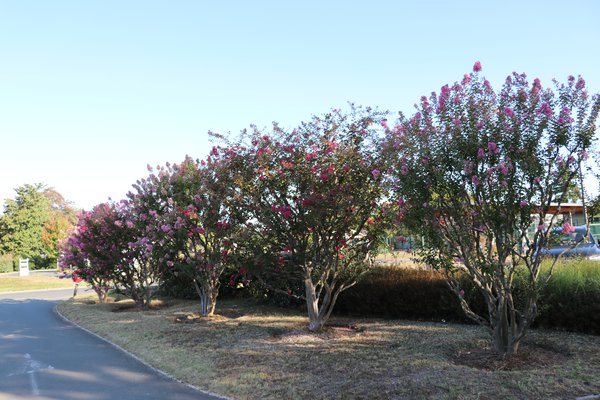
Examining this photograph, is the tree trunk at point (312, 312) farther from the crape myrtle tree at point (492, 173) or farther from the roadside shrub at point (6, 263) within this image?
the roadside shrub at point (6, 263)

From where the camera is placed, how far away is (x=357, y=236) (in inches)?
343

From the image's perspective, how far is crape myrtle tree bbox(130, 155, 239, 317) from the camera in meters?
9.50

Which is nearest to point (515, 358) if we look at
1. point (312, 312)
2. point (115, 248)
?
point (312, 312)

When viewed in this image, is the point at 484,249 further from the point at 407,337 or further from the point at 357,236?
the point at 357,236

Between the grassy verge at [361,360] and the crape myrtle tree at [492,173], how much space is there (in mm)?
719

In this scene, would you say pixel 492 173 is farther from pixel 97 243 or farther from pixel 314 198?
pixel 97 243

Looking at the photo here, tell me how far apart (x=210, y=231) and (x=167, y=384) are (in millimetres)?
4599

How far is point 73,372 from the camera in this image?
6855 millimetres

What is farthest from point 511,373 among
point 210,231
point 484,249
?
point 210,231

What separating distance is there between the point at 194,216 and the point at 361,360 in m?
4.93

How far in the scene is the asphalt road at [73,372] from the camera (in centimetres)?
571

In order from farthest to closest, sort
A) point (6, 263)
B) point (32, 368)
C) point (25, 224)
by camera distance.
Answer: point (25, 224), point (6, 263), point (32, 368)

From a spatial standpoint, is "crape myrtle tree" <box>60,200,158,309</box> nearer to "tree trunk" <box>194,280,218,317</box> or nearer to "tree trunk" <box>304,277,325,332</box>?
"tree trunk" <box>194,280,218,317</box>

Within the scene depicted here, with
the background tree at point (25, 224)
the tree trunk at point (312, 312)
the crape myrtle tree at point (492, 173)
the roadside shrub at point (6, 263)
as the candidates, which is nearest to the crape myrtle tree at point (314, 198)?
the tree trunk at point (312, 312)
